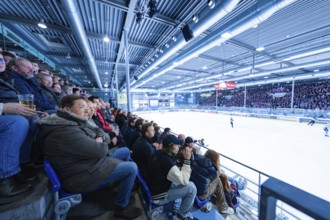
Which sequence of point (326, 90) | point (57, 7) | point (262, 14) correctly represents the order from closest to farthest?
1. point (262, 14)
2. point (57, 7)
3. point (326, 90)

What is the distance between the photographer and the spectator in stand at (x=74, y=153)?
3.90 ft

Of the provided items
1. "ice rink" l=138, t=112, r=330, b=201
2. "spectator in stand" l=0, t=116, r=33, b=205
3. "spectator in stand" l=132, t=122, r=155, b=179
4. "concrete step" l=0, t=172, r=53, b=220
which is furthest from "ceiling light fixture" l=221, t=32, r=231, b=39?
"concrete step" l=0, t=172, r=53, b=220

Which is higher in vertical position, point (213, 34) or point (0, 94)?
point (213, 34)

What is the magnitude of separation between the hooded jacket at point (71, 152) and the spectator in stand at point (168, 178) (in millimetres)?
528

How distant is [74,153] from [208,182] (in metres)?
1.78

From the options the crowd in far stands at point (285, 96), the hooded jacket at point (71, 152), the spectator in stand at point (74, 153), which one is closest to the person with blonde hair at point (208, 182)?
the spectator in stand at point (74, 153)

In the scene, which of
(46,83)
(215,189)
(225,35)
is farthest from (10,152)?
(225,35)

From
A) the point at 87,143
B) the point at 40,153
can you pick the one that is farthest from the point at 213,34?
the point at 40,153

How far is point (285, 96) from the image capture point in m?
18.6

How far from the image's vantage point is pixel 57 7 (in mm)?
3377

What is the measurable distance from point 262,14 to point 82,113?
3.75m

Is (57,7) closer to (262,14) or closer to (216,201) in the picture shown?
(262,14)

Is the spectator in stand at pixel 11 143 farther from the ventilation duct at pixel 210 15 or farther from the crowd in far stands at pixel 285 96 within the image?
the crowd in far stands at pixel 285 96

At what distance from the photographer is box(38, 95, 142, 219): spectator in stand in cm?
119
